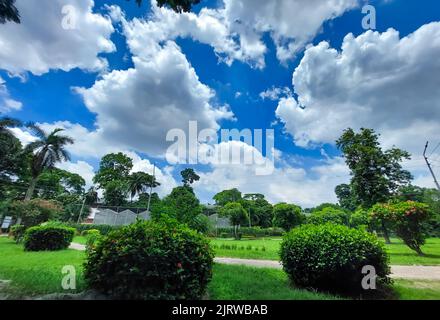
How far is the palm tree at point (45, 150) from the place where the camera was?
93.9 ft

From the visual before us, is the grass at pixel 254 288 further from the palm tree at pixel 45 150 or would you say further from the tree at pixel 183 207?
the palm tree at pixel 45 150

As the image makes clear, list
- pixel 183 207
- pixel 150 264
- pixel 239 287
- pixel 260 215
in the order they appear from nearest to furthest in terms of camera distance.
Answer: pixel 150 264 → pixel 239 287 → pixel 183 207 → pixel 260 215

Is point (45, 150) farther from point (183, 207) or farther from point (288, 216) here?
point (288, 216)

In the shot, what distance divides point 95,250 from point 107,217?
49403 mm

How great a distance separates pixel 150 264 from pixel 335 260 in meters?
4.15

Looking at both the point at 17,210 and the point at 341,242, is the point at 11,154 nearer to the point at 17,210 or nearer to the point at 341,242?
the point at 17,210

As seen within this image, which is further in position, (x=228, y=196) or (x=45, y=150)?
(x=228, y=196)

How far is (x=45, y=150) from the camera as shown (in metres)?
29.2

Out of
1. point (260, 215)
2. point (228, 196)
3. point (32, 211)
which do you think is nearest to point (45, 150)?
point (32, 211)

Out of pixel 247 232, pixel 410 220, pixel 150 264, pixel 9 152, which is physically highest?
pixel 9 152

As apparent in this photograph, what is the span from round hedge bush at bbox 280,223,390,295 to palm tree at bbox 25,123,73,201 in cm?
3195

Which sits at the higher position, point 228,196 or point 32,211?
point 228,196

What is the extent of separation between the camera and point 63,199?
5391 centimetres
